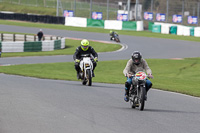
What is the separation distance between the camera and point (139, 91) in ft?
Result: 35.5

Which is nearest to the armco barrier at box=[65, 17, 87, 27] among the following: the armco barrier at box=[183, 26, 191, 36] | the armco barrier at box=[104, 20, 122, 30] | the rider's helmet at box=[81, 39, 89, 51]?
the armco barrier at box=[104, 20, 122, 30]

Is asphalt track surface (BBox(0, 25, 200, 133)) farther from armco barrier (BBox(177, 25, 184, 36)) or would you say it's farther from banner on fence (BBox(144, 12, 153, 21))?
banner on fence (BBox(144, 12, 153, 21))

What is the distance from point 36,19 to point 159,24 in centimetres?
1819

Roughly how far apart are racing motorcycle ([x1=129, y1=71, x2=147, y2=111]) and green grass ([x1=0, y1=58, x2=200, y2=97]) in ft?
26.2

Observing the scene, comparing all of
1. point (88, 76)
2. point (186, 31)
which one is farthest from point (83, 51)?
point (186, 31)

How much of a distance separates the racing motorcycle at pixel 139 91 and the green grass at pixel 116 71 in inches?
314

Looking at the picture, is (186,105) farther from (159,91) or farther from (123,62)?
(123,62)

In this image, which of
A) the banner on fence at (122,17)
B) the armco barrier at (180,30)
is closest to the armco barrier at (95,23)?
the banner on fence at (122,17)

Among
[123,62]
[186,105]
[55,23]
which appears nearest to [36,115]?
[186,105]

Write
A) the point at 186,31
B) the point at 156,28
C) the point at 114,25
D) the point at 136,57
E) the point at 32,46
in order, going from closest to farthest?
the point at 136,57 → the point at 32,46 → the point at 186,31 → the point at 156,28 → the point at 114,25

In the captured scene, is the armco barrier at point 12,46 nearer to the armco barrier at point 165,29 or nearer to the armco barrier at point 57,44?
the armco barrier at point 57,44

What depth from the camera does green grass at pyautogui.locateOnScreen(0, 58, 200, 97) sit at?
2038 cm

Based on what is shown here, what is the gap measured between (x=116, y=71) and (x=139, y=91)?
46.8ft

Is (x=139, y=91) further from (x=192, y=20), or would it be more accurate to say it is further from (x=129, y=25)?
(x=192, y=20)
